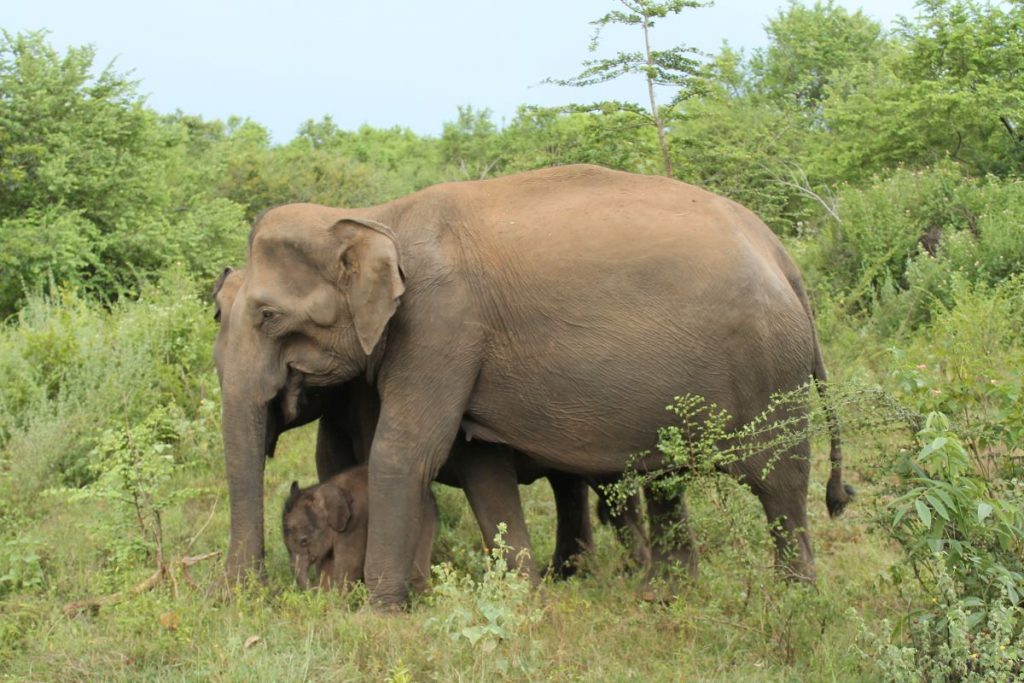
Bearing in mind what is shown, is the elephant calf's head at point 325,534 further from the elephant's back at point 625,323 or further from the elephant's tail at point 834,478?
the elephant's tail at point 834,478

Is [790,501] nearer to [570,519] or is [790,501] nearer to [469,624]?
[570,519]

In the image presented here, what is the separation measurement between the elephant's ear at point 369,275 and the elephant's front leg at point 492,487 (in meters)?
0.92

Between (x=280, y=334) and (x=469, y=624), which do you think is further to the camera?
(x=280, y=334)

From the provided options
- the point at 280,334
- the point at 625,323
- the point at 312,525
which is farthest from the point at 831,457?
the point at 280,334

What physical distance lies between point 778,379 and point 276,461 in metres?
4.64

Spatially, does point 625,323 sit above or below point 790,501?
above

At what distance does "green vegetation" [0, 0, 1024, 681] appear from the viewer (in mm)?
4949

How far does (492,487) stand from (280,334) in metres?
1.40

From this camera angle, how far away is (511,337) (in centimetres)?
628

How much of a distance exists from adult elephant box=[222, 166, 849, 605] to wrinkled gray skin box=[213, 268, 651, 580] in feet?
0.99

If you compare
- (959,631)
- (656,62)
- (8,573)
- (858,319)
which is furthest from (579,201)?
(858,319)

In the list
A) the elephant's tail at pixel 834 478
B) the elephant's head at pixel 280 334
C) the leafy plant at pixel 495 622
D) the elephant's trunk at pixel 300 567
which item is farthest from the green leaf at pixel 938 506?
the elephant's trunk at pixel 300 567

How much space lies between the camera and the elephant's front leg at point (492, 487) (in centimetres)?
659

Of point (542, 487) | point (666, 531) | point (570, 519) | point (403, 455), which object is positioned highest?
point (403, 455)
